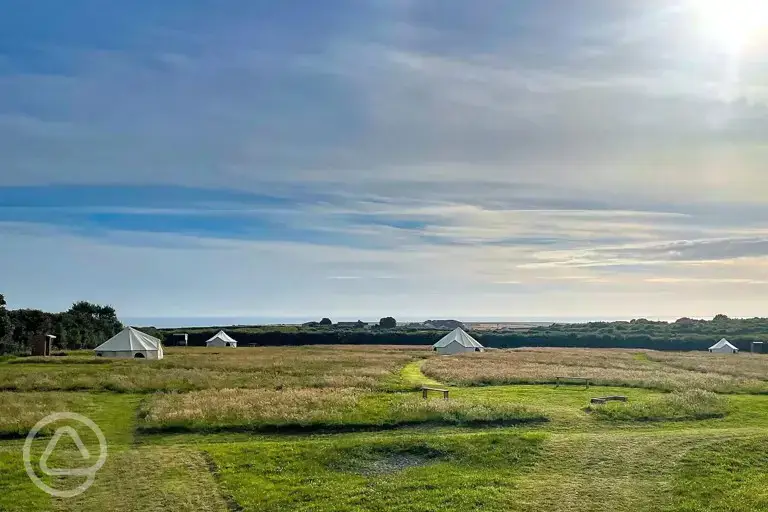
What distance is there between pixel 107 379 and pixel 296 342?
76.9 meters

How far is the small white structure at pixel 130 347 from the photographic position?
66000 mm

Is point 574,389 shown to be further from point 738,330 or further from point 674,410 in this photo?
point 738,330

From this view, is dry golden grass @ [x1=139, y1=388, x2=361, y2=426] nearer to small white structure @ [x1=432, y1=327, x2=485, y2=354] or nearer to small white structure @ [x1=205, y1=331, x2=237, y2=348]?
small white structure @ [x1=432, y1=327, x2=485, y2=354]

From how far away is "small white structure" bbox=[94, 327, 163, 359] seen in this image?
66.0 metres

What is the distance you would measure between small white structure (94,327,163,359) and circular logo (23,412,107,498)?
4034 centimetres

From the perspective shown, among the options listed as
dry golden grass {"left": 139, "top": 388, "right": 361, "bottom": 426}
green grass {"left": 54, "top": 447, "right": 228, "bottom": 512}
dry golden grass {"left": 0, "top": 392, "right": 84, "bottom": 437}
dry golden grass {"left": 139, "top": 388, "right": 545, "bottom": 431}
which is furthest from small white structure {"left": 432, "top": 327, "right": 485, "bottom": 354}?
green grass {"left": 54, "top": 447, "right": 228, "bottom": 512}

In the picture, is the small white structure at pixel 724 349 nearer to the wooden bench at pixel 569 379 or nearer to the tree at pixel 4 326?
the wooden bench at pixel 569 379

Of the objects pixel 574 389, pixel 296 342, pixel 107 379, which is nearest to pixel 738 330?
pixel 296 342

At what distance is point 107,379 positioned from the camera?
39.2 m

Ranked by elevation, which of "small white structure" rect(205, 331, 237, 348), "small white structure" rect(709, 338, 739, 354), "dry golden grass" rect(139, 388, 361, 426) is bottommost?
"small white structure" rect(709, 338, 739, 354)

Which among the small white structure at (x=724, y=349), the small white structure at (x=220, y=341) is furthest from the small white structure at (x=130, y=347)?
the small white structure at (x=724, y=349)

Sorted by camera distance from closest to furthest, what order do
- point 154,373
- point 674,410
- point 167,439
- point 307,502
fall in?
1. point 307,502
2. point 167,439
3. point 674,410
4. point 154,373

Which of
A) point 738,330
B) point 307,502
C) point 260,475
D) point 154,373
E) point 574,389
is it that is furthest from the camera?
point 738,330

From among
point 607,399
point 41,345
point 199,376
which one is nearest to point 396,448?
point 607,399
